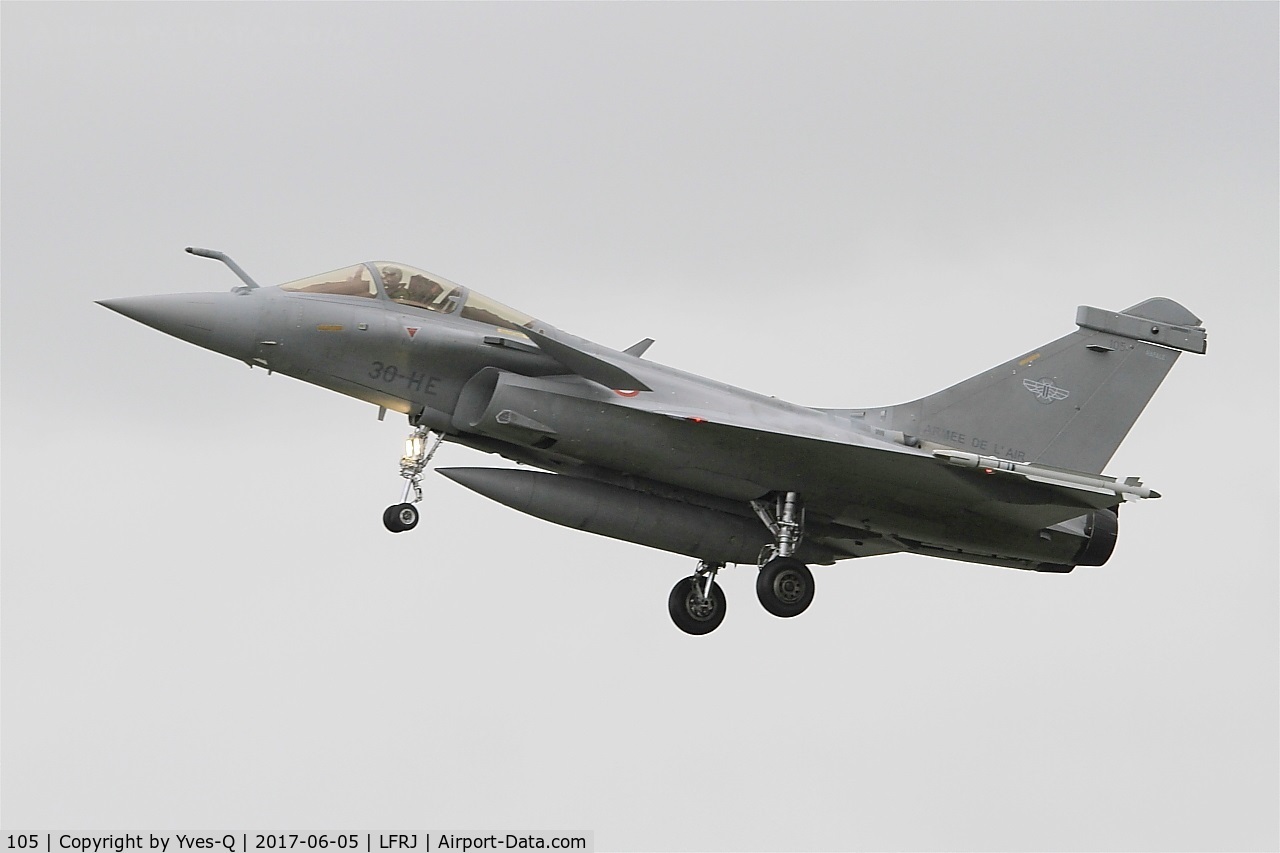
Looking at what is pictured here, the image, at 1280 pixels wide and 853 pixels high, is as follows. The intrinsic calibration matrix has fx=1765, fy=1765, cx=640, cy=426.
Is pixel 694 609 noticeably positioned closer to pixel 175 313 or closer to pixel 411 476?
pixel 411 476

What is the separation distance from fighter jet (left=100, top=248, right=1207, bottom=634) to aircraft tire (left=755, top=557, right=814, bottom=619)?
2cm

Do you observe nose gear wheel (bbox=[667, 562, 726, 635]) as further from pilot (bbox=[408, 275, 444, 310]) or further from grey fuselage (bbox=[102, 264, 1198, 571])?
pilot (bbox=[408, 275, 444, 310])

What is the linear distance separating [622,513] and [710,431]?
4.91 feet

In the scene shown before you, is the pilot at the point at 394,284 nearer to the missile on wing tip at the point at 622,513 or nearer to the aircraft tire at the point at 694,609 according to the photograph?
the missile on wing tip at the point at 622,513

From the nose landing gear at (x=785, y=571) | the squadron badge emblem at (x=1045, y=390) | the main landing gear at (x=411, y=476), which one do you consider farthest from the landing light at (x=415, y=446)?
the squadron badge emblem at (x=1045, y=390)

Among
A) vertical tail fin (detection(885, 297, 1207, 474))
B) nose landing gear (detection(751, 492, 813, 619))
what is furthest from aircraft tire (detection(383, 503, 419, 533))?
vertical tail fin (detection(885, 297, 1207, 474))

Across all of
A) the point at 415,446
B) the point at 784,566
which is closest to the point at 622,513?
the point at 784,566

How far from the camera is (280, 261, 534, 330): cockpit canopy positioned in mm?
18203

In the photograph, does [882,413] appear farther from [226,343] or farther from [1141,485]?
[226,343]

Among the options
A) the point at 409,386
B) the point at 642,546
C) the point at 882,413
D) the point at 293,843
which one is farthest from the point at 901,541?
the point at 293,843

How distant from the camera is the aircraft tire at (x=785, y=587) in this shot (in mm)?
18969

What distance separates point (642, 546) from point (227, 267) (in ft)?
17.9

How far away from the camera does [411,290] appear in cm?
1844

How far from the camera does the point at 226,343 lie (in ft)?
57.7
